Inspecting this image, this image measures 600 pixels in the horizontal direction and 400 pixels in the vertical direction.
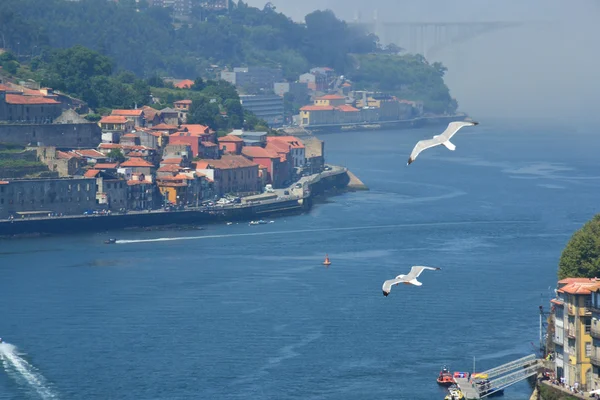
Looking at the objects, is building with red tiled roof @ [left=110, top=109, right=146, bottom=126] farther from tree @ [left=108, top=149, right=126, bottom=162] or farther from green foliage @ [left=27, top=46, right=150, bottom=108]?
tree @ [left=108, top=149, right=126, bottom=162]

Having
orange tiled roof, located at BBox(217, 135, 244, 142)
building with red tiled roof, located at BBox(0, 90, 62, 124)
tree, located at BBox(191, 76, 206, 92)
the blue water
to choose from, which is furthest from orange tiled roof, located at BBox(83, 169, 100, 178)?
tree, located at BBox(191, 76, 206, 92)

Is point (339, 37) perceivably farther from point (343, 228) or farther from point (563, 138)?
point (343, 228)

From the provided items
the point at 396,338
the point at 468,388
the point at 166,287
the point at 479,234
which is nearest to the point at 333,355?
the point at 396,338

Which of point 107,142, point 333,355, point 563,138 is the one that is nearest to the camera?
point 333,355

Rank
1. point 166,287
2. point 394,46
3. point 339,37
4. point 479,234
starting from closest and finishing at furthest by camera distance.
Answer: point 166,287 < point 479,234 < point 339,37 < point 394,46

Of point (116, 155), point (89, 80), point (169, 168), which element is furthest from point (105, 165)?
point (89, 80)

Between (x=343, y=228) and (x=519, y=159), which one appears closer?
(x=343, y=228)

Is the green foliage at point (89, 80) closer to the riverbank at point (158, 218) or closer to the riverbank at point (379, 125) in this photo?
the riverbank at point (158, 218)
